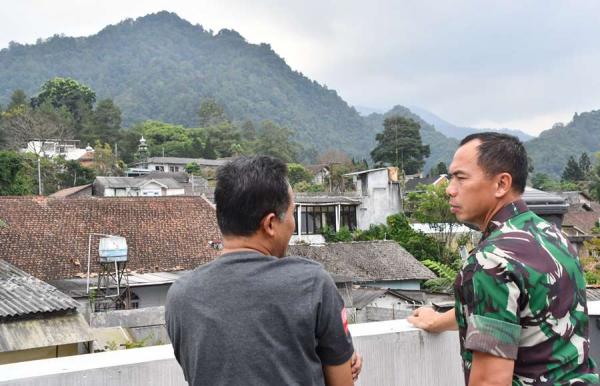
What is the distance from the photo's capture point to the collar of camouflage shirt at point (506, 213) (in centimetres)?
169

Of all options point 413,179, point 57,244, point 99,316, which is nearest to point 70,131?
point 413,179

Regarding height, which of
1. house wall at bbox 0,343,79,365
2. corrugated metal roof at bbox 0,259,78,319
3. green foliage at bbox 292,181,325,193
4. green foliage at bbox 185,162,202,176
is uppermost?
green foliage at bbox 185,162,202,176

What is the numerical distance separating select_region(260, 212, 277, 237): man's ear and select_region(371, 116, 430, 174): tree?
5352 cm

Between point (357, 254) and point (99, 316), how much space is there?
11.6m

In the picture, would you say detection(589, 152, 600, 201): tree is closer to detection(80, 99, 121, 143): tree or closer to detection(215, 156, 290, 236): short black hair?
detection(80, 99, 121, 143): tree

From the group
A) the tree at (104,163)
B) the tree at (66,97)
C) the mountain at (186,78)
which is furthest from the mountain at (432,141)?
the tree at (104,163)

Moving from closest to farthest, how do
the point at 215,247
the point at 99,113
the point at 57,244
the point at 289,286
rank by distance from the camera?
the point at 289,286
the point at 57,244
the point at 215,247
the point at 99,113

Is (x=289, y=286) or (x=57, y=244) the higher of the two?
(x=289, y=286)

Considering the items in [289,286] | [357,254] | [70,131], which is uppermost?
[70,131]

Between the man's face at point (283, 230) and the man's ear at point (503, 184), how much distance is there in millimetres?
605

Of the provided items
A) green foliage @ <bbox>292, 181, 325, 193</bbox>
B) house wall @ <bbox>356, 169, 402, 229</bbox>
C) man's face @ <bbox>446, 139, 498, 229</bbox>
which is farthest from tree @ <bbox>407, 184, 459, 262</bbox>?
man's face @ <bbox>446, 139, 498, 229</bbox>

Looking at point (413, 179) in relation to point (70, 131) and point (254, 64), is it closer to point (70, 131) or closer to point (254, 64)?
point (70, 131)

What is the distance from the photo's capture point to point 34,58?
535 feet

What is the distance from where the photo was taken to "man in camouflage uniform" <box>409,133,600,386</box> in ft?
4.90
